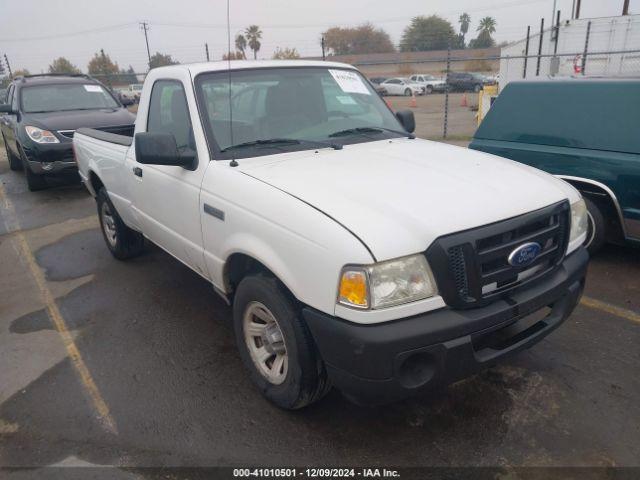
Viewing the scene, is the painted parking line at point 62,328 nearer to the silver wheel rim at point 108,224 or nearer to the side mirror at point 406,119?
the silver wheel rim at point 108,224

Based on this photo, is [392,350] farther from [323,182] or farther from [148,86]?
[148,86]

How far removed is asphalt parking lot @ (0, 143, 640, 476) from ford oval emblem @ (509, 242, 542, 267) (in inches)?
36.7

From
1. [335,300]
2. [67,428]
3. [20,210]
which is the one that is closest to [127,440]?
[67,428]

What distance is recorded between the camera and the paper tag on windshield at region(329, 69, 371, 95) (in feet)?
13.1

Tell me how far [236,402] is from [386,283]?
55.5 inches

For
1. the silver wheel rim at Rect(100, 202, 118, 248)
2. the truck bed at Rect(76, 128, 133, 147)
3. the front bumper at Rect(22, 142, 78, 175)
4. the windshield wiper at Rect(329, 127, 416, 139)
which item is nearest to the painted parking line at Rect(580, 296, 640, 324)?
the windshield wiper at Rect(329, 127, 416, 139)

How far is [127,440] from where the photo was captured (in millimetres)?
2822

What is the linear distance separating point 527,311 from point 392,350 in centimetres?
82

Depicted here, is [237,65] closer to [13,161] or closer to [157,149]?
[157,149]

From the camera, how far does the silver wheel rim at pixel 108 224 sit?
537 cm

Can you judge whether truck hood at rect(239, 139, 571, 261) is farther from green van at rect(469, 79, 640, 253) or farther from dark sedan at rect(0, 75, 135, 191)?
dark sedan at rect(0, 75, 135, 191)

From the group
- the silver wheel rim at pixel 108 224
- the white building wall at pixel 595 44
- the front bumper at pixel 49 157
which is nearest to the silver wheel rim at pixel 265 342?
the silver wheel rim at pixel 108 224

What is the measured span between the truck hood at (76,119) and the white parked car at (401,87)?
31783 millimetres

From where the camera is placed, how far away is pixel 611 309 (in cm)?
404
